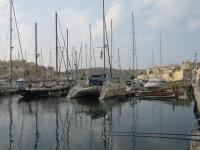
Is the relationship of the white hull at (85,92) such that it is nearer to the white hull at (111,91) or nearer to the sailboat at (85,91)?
the sailboat at (85,91)

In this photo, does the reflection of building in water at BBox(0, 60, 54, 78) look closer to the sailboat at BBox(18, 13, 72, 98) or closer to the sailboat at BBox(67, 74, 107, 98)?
the sailboat at BBox(18, 13, 72, 98)

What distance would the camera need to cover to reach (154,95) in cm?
4672

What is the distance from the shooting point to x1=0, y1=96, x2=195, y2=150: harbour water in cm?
1884

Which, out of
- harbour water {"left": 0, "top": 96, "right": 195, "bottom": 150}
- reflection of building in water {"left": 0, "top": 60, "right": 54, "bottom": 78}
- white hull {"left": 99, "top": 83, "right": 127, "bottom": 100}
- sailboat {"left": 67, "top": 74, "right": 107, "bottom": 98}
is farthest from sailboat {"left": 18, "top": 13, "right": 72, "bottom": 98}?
reflection of building in water {"left": 0, "top": 60, "right": 54, "bottom": 78}

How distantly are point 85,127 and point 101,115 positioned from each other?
6.82 meters

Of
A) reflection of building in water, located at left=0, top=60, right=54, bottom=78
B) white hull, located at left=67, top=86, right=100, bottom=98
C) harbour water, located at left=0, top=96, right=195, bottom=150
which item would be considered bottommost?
harbour water, located at left=0, top=96, right=195, bottom=150

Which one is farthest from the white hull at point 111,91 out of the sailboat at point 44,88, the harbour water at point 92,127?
the sailboat at point 44,88

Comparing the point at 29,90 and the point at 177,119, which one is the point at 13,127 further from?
the point at 29,90

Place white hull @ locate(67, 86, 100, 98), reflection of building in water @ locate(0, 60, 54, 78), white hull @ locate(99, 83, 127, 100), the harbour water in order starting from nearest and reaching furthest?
the harbour water
white hull @ locate(99, 83, 127, 100)
white hull @ locate(67, 86, 100, 98)
reflection of building in water @ locate(0, 60, 54, 78)

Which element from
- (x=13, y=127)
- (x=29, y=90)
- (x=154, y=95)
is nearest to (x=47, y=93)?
(x=29, y=90)

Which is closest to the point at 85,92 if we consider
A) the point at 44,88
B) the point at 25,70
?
the point at 44,88

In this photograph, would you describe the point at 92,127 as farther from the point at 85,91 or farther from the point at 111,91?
the point at 85,91

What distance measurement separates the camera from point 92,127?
24828mm

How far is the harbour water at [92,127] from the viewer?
61.8 feet
